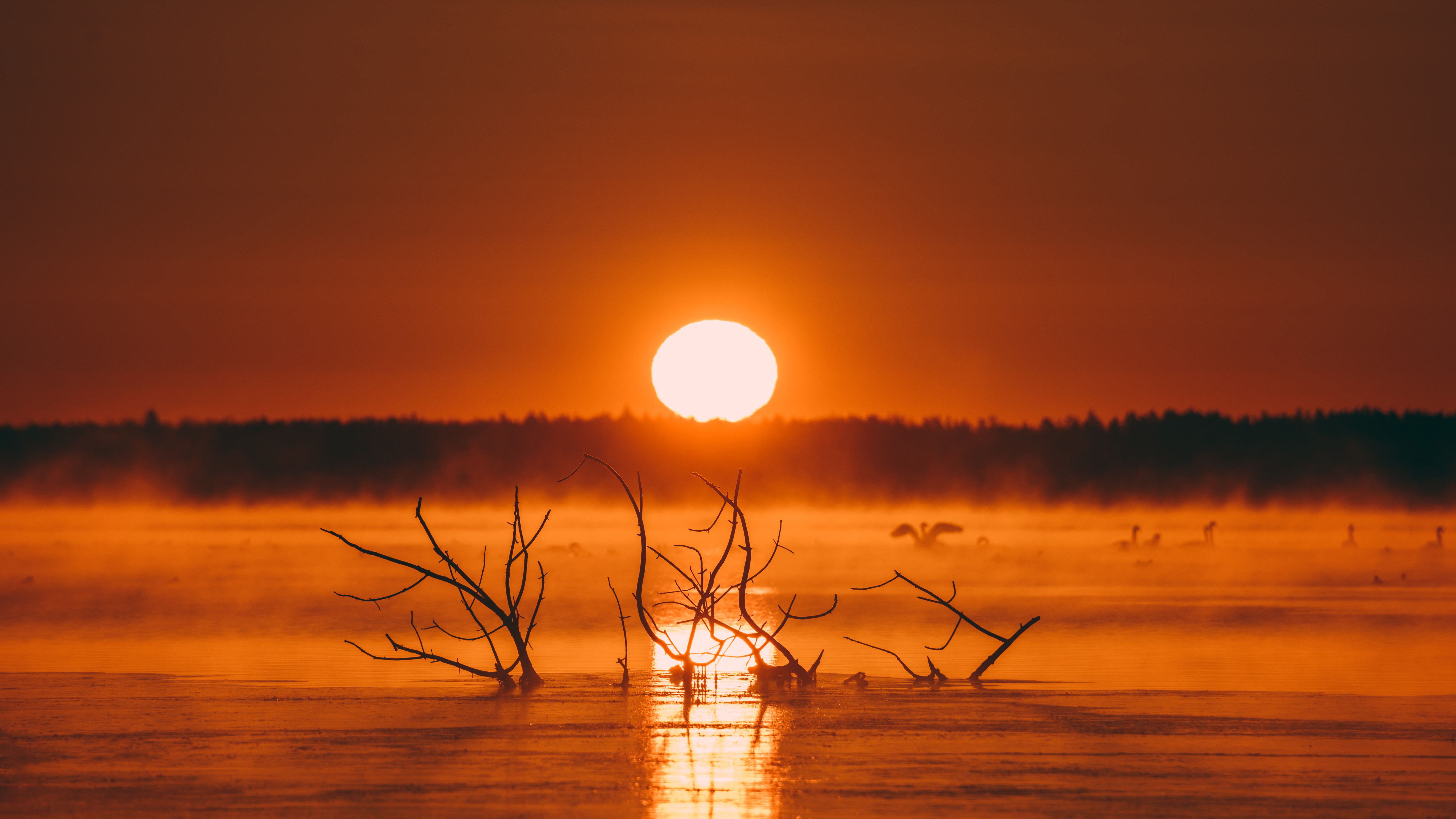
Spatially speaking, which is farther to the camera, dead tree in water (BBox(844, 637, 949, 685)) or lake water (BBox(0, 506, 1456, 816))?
dead tree in water (BBox(844, 637, 949, 685))

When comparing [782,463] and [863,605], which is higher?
[782,463]

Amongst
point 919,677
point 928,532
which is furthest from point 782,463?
point 919,677

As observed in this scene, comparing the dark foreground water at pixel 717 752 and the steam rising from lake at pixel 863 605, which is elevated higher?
the steam rising from lake at pixel 863 605

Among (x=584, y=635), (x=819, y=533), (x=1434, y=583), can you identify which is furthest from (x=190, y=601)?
(x=819, y=533)

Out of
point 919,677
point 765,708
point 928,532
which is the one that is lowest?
point 765,708

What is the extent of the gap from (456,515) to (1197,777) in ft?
208

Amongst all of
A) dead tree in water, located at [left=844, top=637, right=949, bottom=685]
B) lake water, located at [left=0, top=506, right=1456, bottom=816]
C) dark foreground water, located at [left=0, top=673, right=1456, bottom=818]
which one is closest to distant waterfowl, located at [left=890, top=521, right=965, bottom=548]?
lake water, located at [left=0, top=506, right=1456, bottom=816]

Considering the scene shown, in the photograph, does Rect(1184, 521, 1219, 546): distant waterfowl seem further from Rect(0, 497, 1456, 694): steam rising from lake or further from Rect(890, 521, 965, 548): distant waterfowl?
Rect(890, 521, 965, 548): distant waterfowl

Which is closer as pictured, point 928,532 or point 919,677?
point 919,677

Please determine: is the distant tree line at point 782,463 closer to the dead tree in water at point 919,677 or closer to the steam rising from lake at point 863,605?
the steam rising from lake at point 863,605

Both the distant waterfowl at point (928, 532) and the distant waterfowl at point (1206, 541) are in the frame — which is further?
the distant waterfowl at point (928, 532)

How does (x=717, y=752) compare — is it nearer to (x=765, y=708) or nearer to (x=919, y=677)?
(x=765, y=708)

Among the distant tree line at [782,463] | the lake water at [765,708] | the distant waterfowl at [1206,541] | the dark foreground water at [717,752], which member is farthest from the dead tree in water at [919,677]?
the distant tree line at [782,463]

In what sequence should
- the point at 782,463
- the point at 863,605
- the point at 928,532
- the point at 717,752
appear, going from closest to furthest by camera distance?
the point at 717,752 < the point at 863,605 < the point at 928,532 < the point at 782,463
